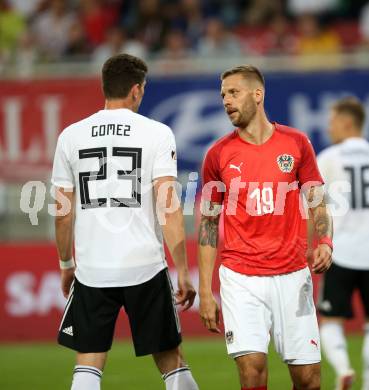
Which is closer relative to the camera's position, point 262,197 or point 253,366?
point 253,366

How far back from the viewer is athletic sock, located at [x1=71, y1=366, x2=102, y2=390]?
6.45m

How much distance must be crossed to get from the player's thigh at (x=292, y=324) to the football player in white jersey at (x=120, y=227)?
55 centimetres

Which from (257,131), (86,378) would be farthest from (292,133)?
(86,378)

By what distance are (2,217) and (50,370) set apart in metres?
3.61

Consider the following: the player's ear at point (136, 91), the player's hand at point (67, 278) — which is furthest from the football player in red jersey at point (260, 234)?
the player's hand at point (67, 278)

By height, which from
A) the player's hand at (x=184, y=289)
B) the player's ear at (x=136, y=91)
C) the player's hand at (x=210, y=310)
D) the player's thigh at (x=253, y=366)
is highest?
the player's ear at (x=136, y=91)

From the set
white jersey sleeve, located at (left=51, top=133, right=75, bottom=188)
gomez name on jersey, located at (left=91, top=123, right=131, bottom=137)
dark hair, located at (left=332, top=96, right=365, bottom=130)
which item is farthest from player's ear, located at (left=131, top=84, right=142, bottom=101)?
dark hair, located at (left=332, top=96, right=365, bottom=130)

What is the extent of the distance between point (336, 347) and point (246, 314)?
2.86 metres

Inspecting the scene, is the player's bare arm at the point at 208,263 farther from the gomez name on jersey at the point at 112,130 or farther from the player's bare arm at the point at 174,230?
the gomez name on jersey at the point at 112,130

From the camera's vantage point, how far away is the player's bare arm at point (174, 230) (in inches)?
255

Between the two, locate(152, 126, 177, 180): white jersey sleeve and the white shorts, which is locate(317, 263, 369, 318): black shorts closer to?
the white shorts

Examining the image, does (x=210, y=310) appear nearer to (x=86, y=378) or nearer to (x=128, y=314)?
(x=128, y=314)

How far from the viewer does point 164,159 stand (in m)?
6.52

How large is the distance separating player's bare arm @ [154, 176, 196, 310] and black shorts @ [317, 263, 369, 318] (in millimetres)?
2929
